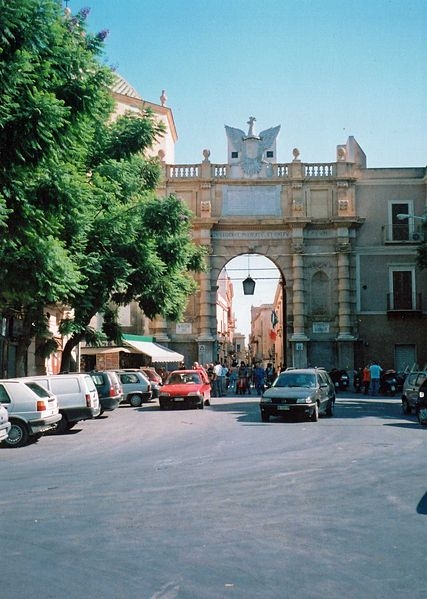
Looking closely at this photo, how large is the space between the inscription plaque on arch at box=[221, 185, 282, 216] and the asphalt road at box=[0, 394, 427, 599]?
96.2 feet

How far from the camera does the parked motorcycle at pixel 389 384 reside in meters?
33.9

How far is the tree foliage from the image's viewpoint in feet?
40.6

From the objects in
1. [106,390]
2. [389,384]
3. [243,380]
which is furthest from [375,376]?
[106,390]

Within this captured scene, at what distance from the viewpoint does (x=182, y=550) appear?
6.06 m

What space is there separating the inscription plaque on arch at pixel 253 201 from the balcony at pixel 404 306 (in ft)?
28.6

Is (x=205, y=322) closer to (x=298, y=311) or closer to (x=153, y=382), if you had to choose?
(x=298, y=311)

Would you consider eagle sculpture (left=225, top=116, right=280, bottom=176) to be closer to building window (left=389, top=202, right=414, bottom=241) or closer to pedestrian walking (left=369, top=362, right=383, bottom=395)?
building window (left=389, top=202, right=414, bottom=241)

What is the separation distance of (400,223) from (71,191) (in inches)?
1239

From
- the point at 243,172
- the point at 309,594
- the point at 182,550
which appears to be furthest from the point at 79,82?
the point at 243,172

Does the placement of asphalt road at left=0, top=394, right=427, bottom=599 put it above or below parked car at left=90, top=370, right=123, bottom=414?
below

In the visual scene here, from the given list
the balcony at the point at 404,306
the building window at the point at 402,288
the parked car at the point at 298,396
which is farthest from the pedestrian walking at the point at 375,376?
the parked car at the point at 298,396

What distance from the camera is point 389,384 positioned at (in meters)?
33.9

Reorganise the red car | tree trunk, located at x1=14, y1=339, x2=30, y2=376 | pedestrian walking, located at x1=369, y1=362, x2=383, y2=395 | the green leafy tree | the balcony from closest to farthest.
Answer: the green leafy tree, tree trunk, located at x1=14, y1=339, x2=30, y2=376, the red car, pedestrian walking, located at x1=369, y1=362, x2=383, y2=395, the balcony

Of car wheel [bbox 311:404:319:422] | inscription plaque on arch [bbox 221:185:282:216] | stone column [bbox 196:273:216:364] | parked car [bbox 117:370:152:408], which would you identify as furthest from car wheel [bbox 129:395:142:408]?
inscription plaque on arch [bbox 221:185:282:216]
